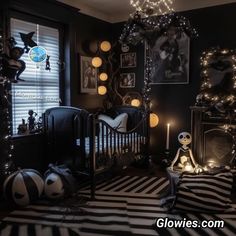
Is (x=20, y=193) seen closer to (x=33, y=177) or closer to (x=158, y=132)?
(x=33, y=177)

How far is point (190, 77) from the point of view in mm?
4109

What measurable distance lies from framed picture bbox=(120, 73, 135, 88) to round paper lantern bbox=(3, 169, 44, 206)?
2.45 meters

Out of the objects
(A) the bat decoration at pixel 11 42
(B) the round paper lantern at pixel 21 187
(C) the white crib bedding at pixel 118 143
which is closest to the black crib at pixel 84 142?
(C) the white crib bedding at pixel 118 143

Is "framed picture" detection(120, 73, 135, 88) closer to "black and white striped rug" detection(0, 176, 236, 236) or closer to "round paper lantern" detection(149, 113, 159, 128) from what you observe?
"round paper lantern" detection(149, 113, 159, 128)

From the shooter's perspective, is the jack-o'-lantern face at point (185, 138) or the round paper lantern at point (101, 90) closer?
the jack-o'-lantern face at point (185, 138)

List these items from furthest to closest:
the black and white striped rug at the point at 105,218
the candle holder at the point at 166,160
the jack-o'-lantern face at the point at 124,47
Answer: the jack-o'-lantern face at the point at 124,47
the candle holder at the point at 166,160
the black and white striped rug at the point at 105,218

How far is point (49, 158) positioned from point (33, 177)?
23.9 inches

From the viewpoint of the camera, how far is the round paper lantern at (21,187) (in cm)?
267

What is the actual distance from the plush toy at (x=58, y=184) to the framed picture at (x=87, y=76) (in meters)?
1.62

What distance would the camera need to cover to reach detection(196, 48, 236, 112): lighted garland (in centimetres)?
374

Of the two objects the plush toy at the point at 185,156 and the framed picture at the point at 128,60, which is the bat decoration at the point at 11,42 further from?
the plush toy at the point at 185,156

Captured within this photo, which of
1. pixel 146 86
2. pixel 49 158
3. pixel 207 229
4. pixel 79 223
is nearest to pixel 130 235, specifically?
pixel 79 223

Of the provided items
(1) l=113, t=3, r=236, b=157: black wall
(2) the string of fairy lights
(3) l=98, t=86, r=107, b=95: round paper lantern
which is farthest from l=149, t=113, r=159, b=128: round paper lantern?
(2) the string of fairy lights

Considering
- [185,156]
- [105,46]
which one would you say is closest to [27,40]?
[105,46]
